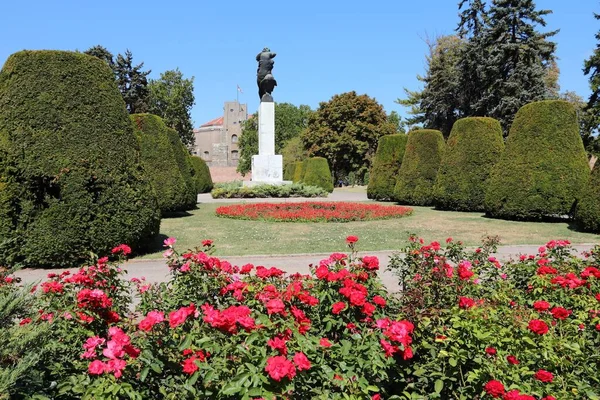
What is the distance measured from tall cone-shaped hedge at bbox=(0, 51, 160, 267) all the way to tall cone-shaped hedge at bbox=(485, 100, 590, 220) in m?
11.4

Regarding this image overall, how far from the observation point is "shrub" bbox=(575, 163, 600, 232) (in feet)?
34.4

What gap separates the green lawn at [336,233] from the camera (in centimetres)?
873

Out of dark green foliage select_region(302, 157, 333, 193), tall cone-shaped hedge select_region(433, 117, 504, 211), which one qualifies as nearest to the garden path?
tall cone-shaped hedge select_region(433, 117, 504, 211)

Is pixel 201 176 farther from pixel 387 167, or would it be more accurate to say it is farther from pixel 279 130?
pixel 279 130

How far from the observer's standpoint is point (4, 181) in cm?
690

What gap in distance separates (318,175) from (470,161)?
15100 mm

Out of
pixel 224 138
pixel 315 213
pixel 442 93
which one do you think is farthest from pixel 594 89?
pixel 224 138

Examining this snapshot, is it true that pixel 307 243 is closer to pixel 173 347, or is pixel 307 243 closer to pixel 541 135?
pixel 173 347

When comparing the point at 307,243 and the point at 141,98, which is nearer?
the point at 307,243

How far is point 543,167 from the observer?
12805 mm

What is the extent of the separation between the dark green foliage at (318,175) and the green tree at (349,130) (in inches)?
548

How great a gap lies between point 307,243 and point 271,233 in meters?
1.91

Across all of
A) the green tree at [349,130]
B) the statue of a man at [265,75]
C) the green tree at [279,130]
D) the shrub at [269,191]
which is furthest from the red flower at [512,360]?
the green tree at [279,130]

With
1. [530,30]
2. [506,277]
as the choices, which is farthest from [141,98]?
[506,277]
